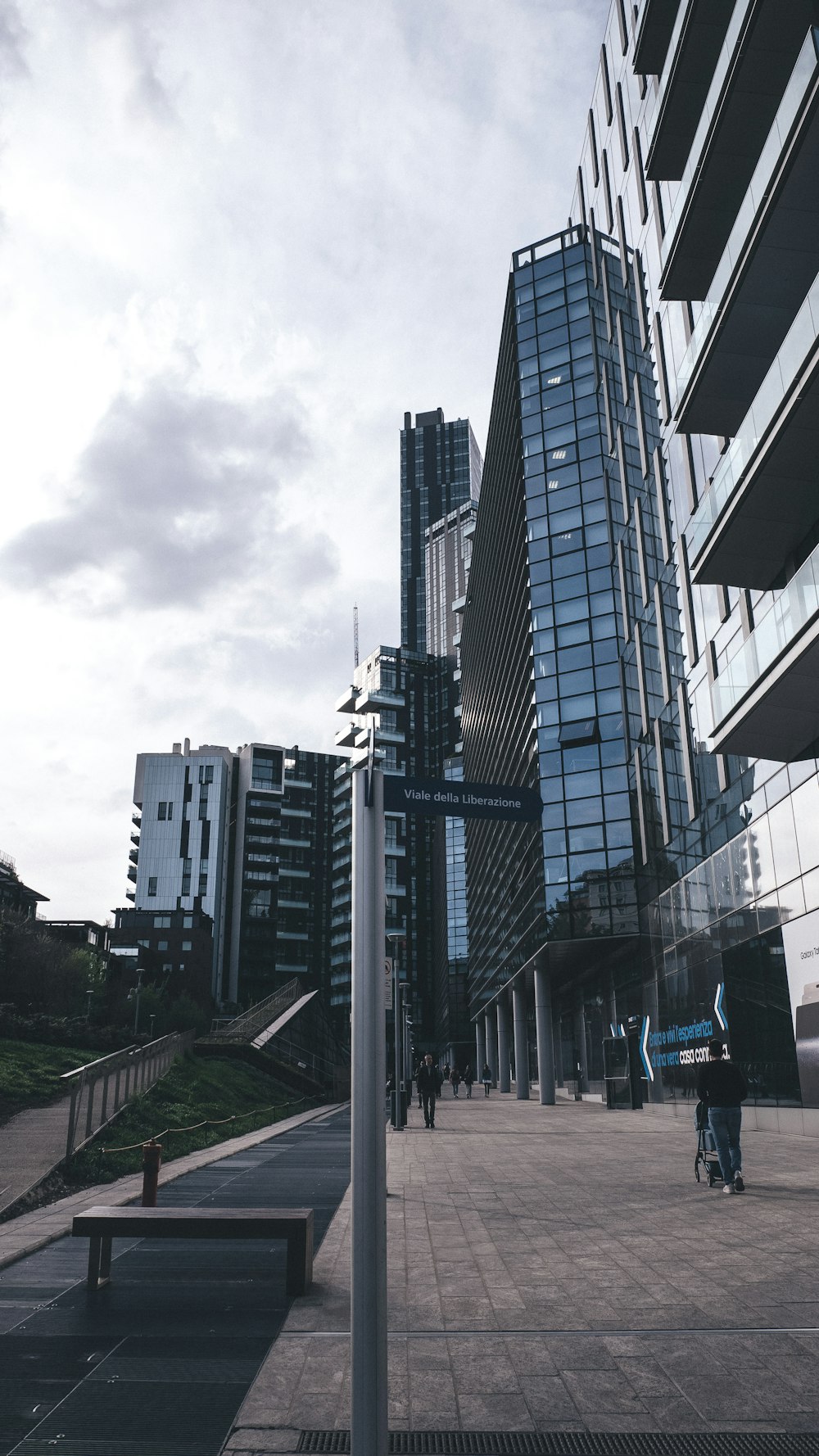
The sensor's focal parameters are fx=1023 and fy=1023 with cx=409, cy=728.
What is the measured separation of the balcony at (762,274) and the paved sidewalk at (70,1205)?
699 inches

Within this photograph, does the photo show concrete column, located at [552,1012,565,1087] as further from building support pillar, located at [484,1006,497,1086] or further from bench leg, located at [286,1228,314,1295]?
bench leg, located at [286,1228,314,1295]

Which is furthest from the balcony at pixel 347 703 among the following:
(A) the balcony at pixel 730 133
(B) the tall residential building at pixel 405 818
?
(A) the balcony at pixel 730 133

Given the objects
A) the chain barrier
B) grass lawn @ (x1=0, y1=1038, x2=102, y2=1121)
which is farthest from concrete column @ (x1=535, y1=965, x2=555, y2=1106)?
grass lawn @ (x1=0, y1=1038, x2=102, y2=1121)

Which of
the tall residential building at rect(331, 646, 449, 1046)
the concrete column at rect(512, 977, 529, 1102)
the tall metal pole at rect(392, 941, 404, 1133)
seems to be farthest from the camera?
the tall residential building at rect(331, 646, 449, 1046)

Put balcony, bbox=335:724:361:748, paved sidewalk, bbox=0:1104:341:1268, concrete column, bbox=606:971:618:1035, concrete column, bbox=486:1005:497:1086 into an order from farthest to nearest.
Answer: balcony, bbox=335:724:361:748, concrete column, bbox=486:1005:497:1086, concrete column, bbox=606:971:618:1035, paved sidewalk, bbox=0:1104:341:1268

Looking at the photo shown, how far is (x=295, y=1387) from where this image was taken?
4.94 m

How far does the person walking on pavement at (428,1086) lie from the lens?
25281mm

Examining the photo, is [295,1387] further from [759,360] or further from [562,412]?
[562,412]

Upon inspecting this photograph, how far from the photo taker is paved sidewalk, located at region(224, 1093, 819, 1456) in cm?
457

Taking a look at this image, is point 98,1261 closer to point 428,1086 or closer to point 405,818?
point 428,1086

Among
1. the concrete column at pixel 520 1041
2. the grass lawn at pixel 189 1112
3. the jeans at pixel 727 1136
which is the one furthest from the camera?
the concrete column at pixel 520 1041

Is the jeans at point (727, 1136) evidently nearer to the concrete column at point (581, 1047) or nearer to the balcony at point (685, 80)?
the balcony at point (685, 80)

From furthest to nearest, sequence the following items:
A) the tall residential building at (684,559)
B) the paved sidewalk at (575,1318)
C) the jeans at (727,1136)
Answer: the tall residential building at (684,559), the jeans at (727,1136), the paved sidewalk at (575,1318)

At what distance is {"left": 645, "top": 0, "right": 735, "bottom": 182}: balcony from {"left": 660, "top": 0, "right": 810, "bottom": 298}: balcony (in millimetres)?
2224
